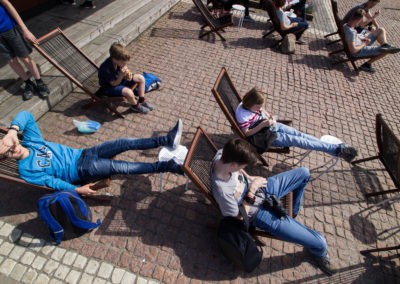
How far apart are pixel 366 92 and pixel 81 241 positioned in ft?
22.3

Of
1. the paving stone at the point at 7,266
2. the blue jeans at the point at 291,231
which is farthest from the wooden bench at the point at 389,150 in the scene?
the paving stone at the point at 7,266

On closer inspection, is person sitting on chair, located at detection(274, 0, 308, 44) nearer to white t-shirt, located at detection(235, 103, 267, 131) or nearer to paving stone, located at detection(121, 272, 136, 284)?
white t-shirt, located at detection(235, 103, 267, 131)

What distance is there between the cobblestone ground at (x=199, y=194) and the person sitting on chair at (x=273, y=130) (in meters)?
0.55

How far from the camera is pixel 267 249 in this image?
3.29 meters

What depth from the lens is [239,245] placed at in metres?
2.86

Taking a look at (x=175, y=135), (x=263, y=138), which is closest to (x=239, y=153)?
(x=175, y=135)

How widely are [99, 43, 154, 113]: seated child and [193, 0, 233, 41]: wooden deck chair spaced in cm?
365

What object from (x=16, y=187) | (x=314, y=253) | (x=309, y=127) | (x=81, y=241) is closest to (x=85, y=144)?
(x=16, y=187)

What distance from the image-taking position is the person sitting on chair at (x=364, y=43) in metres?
6.63

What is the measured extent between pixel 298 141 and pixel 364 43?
4.79m

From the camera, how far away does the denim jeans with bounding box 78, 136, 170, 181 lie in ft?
10.6

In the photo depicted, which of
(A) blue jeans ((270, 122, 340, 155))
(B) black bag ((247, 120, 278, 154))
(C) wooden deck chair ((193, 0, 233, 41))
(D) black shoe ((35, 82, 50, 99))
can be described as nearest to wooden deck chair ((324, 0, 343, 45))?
(C) wooden deck chair ((193, 0, 233, 41))

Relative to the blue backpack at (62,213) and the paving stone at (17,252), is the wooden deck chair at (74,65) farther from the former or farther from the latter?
the paving stone at (17,252)

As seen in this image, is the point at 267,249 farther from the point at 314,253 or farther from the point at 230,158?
the point at 230,158
